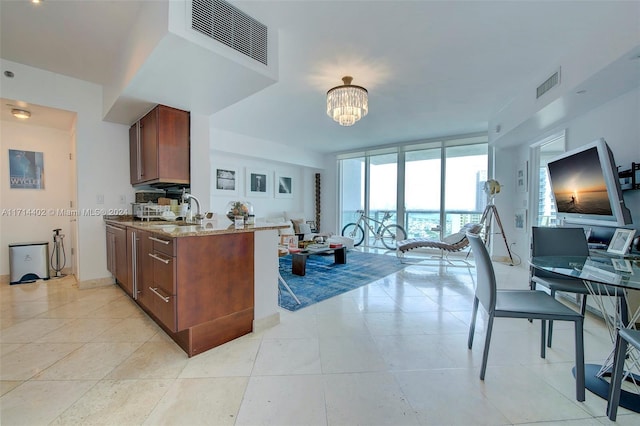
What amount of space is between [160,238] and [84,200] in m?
2.20

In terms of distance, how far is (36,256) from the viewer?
3551 mm

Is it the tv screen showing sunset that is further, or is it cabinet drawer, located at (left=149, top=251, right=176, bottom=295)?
the tv screen showing sunset

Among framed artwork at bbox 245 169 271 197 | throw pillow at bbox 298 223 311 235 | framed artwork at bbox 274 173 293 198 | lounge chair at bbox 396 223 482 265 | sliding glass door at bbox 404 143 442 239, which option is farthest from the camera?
→ framed artwork at bbox 274 173 293 198

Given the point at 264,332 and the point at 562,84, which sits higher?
the point at 562,84

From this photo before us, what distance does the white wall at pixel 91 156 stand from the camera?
3.04 meters

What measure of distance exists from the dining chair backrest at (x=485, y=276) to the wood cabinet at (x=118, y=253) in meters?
3.20

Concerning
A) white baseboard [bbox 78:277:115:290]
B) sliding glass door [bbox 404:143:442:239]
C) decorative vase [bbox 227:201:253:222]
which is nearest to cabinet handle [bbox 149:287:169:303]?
decorative vase [bbox 227:201:253:222]

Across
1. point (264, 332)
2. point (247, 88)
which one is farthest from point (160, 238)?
point (247, 88)

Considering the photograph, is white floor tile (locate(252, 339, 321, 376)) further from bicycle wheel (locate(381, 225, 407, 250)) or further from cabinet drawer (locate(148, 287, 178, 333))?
bicycle wheel (locate(381, 225, 407, 250))

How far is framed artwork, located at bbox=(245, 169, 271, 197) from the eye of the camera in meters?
6.24

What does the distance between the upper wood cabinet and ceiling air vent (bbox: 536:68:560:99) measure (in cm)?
395

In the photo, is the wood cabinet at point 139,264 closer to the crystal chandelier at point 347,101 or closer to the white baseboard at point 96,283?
the white baseboard at point 96,283

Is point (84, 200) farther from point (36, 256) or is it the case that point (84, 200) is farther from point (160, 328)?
point (160, 328)

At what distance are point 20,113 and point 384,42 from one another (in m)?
4.20
